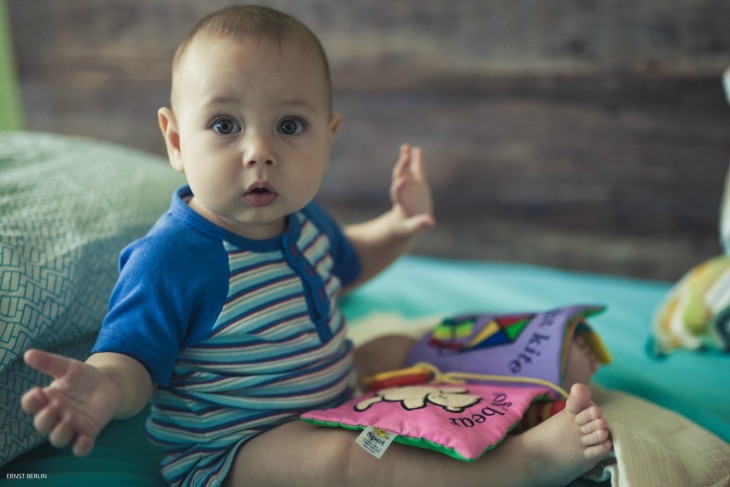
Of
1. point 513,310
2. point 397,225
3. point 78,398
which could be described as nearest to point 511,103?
point 513,310

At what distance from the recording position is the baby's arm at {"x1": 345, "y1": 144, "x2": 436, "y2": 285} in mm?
1112

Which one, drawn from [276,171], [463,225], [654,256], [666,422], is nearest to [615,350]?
[666,422]

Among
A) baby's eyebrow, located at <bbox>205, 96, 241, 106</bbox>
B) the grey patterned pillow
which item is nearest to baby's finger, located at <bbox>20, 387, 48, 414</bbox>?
the grey patterned pillow

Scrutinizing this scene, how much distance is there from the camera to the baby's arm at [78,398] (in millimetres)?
589

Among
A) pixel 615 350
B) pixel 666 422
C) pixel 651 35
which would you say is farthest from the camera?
pixel 651 35

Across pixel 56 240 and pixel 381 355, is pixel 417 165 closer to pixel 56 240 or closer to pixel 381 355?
pixel 381 355

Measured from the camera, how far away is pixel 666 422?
880 mm

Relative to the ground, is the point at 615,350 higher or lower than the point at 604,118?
lower

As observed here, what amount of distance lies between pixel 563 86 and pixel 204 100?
1.01 metres

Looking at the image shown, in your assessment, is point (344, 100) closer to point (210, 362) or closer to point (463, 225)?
point (463, 225)

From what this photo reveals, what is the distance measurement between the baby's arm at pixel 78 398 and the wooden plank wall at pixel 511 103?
113 cm

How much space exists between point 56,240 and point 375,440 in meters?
0.48

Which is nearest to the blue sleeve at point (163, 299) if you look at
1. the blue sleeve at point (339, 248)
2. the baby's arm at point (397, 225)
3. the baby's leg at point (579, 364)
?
the blue sleeve at point (339, 248)

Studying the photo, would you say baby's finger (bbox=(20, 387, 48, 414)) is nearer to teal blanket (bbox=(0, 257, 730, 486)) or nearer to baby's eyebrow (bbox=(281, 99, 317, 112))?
teal blanket (bbox=(0, 257, 730, 486))
